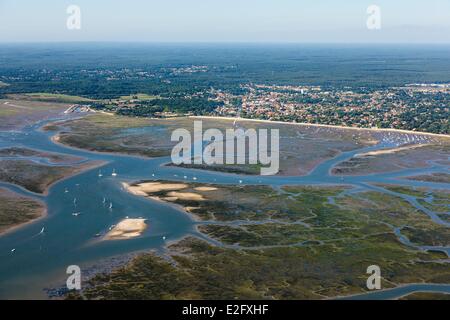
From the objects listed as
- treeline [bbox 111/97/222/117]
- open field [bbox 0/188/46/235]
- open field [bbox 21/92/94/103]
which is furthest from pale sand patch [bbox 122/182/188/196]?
open field [bbox 21/92/94/103]

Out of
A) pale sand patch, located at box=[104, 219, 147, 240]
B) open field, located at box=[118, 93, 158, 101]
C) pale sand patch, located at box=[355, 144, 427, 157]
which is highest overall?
open field, located at box=[118, 93, 158, 101]

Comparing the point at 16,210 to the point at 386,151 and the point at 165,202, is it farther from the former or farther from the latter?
the point at 386,151

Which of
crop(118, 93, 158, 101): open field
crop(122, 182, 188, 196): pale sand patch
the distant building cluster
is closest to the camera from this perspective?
crop(122, 182, 188, 196): pale sand patch

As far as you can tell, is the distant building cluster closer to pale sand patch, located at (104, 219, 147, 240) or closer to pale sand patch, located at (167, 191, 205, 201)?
pale sand patch, located at (167, 191, 205, 201)

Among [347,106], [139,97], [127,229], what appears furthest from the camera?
[139,97]

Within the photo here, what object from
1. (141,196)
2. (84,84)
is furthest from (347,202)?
(84,84)

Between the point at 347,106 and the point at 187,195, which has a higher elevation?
the point at 347,106

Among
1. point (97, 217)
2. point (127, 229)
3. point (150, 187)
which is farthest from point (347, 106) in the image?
point (127, 229)
